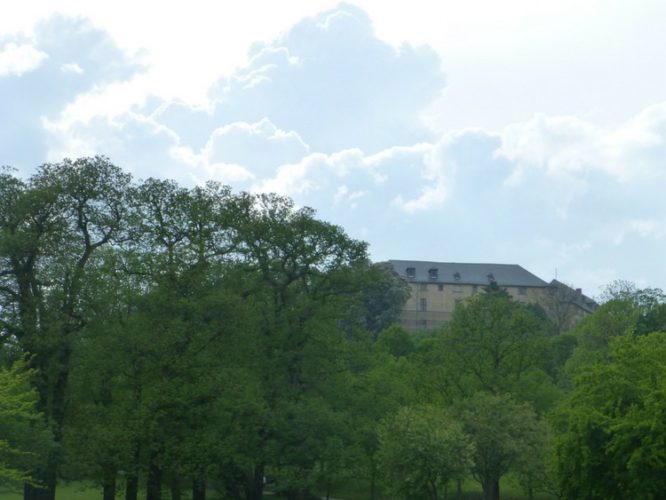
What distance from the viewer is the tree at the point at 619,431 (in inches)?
1273

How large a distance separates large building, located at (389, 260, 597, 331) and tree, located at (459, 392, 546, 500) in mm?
110113

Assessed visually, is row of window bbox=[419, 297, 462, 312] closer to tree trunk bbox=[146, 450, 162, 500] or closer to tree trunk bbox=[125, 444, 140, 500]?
tree trunk bbox=[125, 444, 140, 500]

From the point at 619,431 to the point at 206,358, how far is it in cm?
1999

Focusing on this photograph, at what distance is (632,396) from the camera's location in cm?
3478

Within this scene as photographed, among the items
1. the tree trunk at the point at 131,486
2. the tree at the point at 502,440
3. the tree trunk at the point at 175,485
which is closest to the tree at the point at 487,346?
the tree at the point at 502,440

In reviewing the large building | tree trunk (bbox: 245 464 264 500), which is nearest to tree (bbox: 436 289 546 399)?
tree trunk (bbox: 245 464 264 500)

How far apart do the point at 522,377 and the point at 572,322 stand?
268 ft

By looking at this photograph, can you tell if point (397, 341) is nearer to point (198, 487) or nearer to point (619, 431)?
point (198, 487)

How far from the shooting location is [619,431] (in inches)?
1305

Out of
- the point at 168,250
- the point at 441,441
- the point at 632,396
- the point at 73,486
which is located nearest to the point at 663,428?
the point at 632,396

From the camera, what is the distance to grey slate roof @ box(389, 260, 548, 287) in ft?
550

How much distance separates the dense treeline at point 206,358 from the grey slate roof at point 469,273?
115m

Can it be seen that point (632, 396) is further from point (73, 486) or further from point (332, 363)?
point (73, 486)

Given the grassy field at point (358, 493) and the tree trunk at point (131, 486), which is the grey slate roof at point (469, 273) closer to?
the grassy field at point (358, 493)
